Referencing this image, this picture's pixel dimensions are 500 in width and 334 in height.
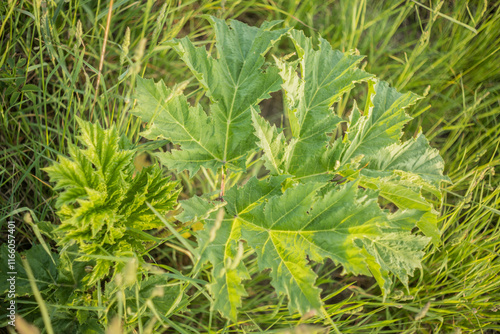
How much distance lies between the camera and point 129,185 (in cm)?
147

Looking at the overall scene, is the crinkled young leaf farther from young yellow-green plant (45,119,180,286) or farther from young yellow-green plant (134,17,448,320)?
young yellow-green plant (45,119,180,286)

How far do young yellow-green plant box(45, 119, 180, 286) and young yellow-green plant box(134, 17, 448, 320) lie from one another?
15 centimetres

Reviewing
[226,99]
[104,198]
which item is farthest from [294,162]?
[104,198]

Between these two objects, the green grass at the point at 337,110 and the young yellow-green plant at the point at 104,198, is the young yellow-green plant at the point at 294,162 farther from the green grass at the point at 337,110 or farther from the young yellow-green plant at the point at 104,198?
the green grass at the point at 337,110

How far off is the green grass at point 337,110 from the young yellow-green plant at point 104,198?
0.28 m

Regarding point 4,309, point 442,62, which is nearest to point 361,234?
point 4,309

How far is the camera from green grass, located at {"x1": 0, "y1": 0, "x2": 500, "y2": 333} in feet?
6.17

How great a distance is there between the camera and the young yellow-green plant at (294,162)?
141 centimetres

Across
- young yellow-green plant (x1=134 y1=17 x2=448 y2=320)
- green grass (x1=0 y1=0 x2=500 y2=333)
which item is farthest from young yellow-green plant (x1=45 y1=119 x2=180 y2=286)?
green grass (x1=0 y1=0 x2=500 y2=333)

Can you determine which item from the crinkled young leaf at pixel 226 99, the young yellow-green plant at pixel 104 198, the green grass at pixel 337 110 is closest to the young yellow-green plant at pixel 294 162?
the crinkled young leaf at pixel 226 99

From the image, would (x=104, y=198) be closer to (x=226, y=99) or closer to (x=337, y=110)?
(x=226, y=99)

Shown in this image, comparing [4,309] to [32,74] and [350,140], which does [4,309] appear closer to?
[32,74]

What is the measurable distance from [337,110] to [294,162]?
1.07 meters

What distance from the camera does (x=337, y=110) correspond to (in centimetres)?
259
